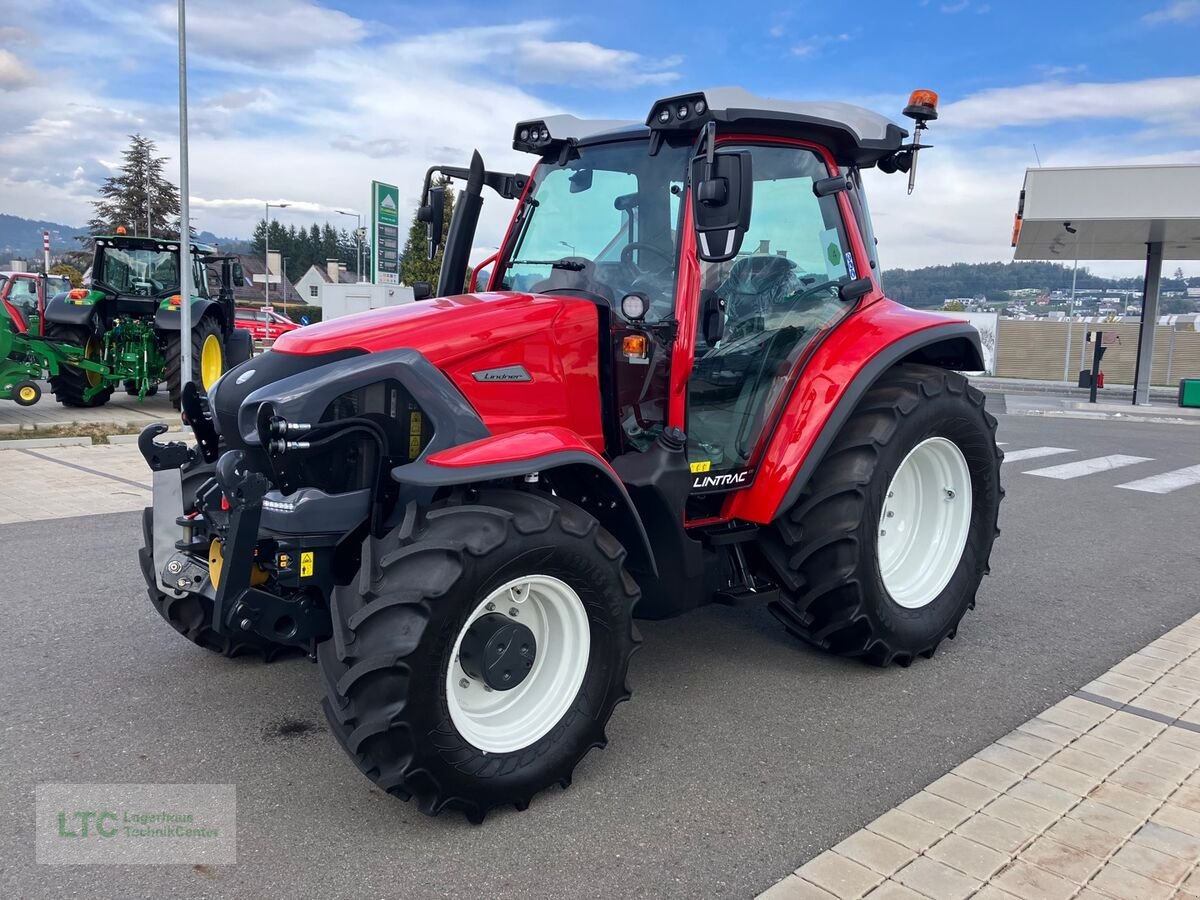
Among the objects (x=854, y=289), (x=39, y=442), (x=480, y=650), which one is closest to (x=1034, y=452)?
(x=854, y=289)

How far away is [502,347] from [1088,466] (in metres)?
9.94

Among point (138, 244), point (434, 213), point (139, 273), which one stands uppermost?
point (138, 244)

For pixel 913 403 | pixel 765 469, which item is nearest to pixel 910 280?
pixel 913 403

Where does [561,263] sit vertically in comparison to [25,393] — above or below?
above

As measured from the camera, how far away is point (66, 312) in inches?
512

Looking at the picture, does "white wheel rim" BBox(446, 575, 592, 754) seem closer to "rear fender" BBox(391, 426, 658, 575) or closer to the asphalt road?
the asphalt road

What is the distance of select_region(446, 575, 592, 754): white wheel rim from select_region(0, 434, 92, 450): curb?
9.17 metres

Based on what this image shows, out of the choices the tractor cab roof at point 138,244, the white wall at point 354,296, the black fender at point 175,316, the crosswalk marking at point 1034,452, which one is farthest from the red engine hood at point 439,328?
the white wall at point 354,296

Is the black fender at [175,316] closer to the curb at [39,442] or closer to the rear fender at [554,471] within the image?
the curb at [39,442]

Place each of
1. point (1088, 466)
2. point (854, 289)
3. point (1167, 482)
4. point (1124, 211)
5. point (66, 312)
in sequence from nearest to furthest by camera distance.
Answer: point (854, 289)
point (1167, 482)
point (1088, 466)
point (66, 312)
point (1124, 211)

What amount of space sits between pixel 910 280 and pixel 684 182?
9.17 ft

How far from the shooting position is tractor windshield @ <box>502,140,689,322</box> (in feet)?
12.8

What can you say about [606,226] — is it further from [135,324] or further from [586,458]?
[135,324]

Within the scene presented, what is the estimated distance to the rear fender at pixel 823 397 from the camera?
13.3ft
